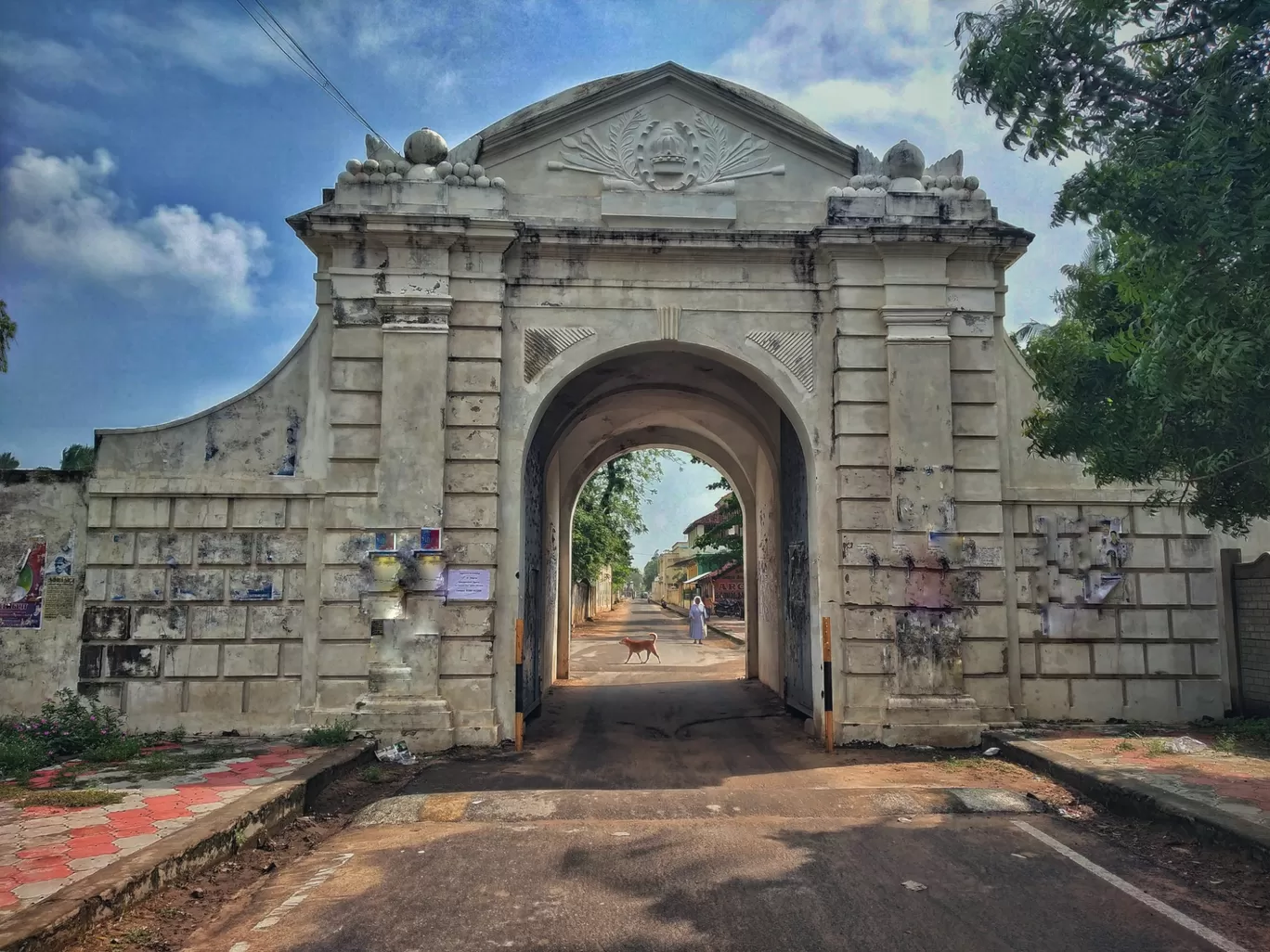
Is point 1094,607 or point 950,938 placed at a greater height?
point 1094,607

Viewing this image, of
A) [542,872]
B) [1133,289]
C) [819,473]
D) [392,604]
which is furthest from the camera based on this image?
[819,473]

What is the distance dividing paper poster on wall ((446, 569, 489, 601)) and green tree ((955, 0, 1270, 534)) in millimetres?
6081

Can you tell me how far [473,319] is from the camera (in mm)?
9656

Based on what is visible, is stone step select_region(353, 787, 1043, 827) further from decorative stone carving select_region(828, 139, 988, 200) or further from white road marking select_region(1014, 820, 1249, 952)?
decorative stone carving select_region(828, 139, 988, 200)

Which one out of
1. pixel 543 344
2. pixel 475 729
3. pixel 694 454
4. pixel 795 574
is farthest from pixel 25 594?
pixel 694 454

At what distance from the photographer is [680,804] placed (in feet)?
22.6

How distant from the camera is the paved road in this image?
4230 millimetres

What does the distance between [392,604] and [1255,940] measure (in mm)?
7538

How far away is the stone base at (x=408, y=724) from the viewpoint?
8.77m

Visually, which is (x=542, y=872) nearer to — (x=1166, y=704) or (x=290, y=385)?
(x=290, y=385)

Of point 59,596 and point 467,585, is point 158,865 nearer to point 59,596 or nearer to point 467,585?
point 467,585

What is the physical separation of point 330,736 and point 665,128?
25.3 feet

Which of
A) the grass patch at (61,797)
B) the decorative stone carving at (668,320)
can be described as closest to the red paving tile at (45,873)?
the grass patch at (61,797)

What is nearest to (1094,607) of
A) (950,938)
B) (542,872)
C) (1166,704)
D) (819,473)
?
(1166,704)
